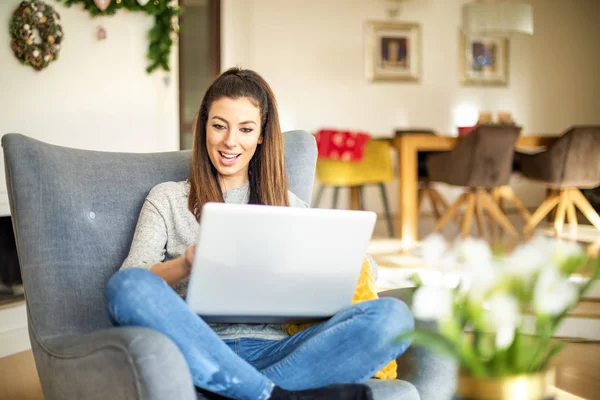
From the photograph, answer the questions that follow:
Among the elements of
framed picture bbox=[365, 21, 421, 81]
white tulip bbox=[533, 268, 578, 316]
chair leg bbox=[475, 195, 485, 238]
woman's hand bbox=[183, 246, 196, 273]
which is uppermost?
framed picture bbox=[365, 21, 421, 81]

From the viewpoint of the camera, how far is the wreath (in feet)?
10.0

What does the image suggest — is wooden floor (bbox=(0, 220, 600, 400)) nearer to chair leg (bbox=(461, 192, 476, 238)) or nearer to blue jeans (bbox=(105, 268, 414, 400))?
blue jeans (bbox=(105, 268, 414, 400))

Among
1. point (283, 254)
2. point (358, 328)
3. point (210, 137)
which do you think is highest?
point (210, 137)

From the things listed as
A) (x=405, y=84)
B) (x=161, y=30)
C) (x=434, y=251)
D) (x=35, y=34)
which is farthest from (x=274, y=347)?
(x=405, y=84)

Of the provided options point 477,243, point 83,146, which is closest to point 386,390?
point 477,243

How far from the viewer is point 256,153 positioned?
1.89 metres

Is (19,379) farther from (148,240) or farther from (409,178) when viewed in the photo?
(409,178)

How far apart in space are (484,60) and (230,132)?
6.80 meters

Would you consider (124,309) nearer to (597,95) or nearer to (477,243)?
(477,243)

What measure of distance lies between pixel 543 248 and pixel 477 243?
0.07 meters

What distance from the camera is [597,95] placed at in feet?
27.8

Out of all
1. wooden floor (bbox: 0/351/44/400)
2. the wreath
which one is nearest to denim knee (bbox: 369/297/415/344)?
wooden floor (bbox: 0/351/44/400)

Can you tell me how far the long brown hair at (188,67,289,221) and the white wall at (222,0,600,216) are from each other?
16.9 feet

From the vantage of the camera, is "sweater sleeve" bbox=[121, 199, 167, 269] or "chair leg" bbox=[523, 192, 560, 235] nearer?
"sweater sleeve" bbox=[121, 199, 167, 269]
